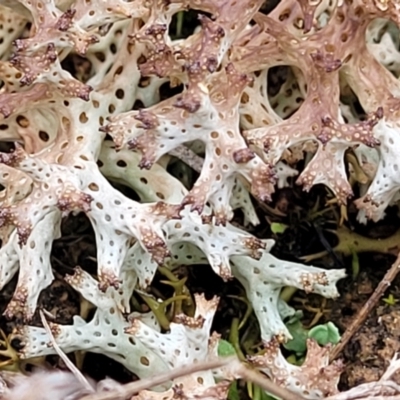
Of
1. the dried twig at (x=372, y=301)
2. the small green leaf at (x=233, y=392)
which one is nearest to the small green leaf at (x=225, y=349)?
the small green leaf at (x=233, y=392)

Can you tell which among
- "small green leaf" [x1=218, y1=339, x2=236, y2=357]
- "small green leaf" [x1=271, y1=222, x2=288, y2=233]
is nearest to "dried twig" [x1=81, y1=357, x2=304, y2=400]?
"small green leaf" [x1=218, y1=339, x2=236, y2=357]

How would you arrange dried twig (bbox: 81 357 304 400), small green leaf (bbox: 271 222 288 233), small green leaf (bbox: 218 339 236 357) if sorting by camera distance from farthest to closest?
small green leaf (bbox: 271 222 288 233)
small green leaf (bbox: 218 339 236 357)
dried twig (bbox: 81 357 304 400)

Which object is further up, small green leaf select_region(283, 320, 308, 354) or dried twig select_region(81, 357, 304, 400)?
dried twig select_region(81, 357, 304, 400)

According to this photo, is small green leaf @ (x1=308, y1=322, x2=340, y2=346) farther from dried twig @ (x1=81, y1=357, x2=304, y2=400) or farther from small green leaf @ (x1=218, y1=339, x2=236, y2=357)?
dried twig @ (x1=81, y1=357, x2=304, y2=400)

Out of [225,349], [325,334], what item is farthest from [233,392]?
[325,334]

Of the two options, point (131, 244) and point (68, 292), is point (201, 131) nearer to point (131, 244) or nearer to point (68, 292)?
point (131, 244)

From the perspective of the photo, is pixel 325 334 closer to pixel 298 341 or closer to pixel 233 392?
pixel 298 341

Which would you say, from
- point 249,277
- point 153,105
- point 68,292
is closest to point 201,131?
point 153,105
